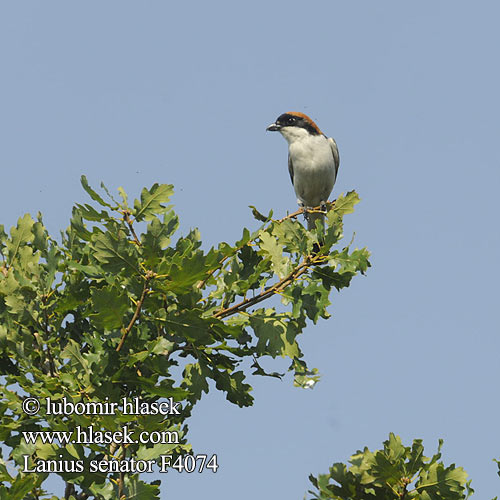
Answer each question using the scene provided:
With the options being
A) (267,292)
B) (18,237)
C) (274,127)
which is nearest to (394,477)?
(267,292)

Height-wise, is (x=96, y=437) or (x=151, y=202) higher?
(x=151, y=202)

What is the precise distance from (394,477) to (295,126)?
9453 millimetres

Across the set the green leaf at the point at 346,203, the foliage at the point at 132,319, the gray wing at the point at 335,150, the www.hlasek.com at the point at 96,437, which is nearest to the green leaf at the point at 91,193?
the foliage at the point at 132,319

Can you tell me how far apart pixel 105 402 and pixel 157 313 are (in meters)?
0.80

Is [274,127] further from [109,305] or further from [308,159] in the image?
[109,305]

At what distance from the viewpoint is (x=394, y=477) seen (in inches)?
255

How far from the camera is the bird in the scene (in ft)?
47.4

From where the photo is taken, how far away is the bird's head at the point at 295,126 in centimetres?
1481

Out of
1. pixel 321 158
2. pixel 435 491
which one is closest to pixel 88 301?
pixel 435 491

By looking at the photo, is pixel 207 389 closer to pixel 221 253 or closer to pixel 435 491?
pixel 221 253

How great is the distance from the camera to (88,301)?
6.46 meters

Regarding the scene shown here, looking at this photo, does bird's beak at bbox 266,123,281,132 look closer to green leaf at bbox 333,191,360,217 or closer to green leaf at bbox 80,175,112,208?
green leaf at bbox 333,191,360,217

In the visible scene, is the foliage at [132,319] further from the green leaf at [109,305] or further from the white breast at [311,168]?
the white breast at [311,168]

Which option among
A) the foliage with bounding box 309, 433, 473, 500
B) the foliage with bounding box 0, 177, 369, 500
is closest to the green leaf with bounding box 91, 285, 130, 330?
the foliage with bounding box 0, 177, 369, 500
